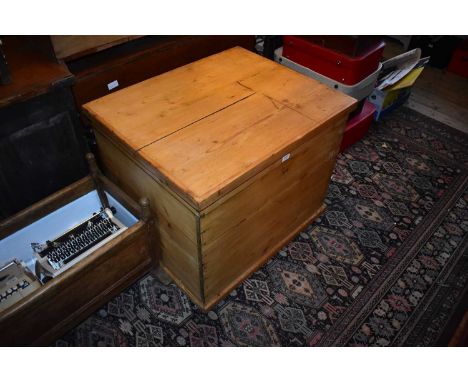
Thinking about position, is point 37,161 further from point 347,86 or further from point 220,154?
point 347,86

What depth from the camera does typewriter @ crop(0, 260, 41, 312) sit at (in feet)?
4.56

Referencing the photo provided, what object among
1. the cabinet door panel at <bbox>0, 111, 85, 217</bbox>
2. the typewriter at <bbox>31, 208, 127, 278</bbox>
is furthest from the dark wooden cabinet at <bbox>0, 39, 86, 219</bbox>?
the typewriter at <bbox>31, 208, 127, 278</bbox>

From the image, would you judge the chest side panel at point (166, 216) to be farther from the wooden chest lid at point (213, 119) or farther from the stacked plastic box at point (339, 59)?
the stacked plastic box at point (339, 59)

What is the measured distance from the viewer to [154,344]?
1556 mm

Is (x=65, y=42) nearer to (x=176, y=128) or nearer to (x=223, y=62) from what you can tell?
(x=176, y=128)

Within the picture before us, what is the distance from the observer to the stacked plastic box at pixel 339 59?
6.91 ft

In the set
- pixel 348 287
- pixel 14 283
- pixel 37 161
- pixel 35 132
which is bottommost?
pixel 348 287

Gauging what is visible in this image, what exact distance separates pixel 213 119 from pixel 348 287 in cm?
103

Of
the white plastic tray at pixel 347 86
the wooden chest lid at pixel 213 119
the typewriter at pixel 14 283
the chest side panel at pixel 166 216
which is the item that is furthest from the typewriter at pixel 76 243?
the white plastic tray at pixel 347 86

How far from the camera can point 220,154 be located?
1.31 meters

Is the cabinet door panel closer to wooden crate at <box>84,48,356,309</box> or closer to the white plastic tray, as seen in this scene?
wooden crate at <box>84,48,356,309</box>

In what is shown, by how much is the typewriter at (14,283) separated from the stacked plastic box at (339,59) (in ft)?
6.14

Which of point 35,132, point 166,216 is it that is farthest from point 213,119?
point 35,132

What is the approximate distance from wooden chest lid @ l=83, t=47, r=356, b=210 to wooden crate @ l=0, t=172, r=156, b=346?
0.99 ft
